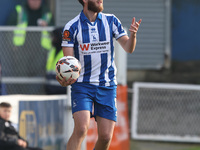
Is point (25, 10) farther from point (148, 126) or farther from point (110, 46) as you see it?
point (110, 46)

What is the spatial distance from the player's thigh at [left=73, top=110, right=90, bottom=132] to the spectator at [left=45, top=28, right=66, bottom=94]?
7.64 ft

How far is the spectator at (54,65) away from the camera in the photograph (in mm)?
8242

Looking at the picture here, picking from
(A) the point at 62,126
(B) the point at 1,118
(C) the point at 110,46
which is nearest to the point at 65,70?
(C) the point at 110,46

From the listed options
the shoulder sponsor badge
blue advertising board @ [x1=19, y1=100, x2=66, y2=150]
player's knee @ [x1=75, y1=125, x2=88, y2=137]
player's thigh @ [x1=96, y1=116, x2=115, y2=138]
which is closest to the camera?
player's knee @ [x1=75, y1=125, x2=88, y2=137]

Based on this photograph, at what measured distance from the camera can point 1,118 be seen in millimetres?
6770

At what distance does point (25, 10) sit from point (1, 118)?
4116 mm

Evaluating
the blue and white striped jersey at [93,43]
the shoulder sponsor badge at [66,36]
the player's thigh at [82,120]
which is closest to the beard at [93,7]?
the blue and white striped jersey at [93,43]

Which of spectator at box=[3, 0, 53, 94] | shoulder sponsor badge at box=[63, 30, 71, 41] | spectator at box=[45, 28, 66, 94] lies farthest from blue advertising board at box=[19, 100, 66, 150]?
shoulder sponsor badge at box=[63, 30, 71, 41]

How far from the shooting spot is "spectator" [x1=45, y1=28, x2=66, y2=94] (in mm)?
8242

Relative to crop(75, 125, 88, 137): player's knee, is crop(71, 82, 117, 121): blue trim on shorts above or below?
above

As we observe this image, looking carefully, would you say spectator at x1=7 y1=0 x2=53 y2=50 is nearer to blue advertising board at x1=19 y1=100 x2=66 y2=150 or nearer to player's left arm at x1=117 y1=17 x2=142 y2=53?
blue advertising board at x1=19 y1=100 x2=66 y2=150

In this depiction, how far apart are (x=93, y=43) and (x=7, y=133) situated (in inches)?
71.0

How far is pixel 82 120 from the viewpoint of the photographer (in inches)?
232

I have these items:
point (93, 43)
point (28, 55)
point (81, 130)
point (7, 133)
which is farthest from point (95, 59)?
point (28, 55)
